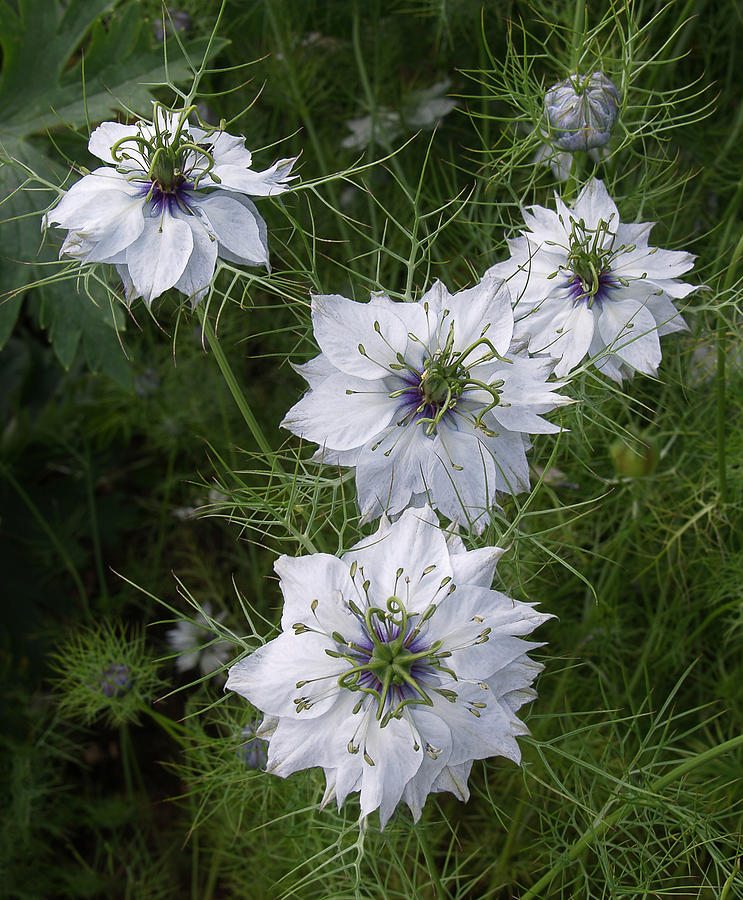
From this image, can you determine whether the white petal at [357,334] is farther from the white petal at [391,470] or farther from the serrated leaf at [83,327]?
the serrated leaf at [83,327]

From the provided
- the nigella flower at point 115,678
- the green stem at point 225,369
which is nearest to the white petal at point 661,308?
the green stem at point 225,369

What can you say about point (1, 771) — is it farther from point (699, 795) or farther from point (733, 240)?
point (733, 240)

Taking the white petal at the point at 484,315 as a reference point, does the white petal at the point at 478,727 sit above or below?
below

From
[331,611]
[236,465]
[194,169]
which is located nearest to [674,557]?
[236,465]

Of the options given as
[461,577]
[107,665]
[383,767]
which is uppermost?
[461,577]

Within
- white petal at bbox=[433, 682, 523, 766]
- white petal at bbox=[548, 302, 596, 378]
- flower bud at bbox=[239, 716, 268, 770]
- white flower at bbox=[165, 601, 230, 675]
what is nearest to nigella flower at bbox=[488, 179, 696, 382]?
white petal at bbox=[548, 302, 596, 378]

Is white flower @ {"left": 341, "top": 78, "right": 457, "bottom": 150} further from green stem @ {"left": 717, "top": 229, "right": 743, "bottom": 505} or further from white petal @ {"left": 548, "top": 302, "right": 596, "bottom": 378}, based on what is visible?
white petal @ {"left": 548, "top": 302, "right": 596, "bottom": 378}
